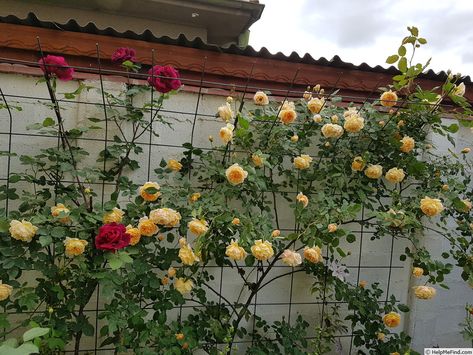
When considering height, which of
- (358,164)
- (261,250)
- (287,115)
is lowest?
(261,250)

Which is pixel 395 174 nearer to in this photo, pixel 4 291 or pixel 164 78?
pixel 164 78

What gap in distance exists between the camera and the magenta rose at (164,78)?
155 centimetres

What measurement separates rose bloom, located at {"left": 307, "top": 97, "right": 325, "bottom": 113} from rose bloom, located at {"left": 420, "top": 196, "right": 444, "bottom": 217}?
2.14 ft

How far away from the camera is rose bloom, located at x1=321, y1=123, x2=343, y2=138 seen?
1.74 meters

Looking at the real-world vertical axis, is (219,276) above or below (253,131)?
below

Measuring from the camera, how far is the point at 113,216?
1.46m

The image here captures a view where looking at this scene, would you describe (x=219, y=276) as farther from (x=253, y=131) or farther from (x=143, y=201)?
(x=253, y=131)

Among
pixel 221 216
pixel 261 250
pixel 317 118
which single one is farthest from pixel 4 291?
pixel 317 118

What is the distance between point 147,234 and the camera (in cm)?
149

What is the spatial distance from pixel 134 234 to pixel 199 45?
1.46 metres

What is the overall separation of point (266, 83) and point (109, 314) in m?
1.83

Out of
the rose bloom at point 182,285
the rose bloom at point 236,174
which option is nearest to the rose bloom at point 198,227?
the rose bloom at point 236,174

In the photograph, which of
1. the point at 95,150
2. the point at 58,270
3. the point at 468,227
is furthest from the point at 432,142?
the point at 58,270

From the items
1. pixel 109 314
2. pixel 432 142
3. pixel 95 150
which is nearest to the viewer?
pixel 109 314
